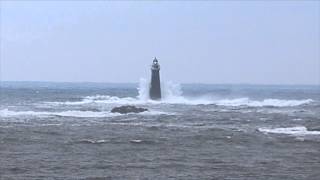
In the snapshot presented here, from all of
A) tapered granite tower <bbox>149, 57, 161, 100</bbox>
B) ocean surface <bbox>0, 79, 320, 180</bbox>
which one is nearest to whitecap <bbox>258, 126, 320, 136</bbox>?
ocean surface <bbox>0, 79, 320, 180</bbox>

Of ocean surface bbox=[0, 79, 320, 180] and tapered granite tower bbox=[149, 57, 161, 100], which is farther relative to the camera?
tapered granite tower bbox=[149, 57, 161, 100]

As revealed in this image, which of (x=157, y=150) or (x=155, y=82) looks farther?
(x=155, y=82)

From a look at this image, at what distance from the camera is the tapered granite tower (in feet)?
224

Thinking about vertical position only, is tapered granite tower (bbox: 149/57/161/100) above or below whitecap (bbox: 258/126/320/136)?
above

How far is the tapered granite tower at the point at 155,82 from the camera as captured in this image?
6838 centimetres

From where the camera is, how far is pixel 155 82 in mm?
70000

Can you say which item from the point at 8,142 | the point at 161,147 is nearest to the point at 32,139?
the point at 8,142

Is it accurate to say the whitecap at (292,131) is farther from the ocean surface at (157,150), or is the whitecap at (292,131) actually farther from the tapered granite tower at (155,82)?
the tapered granite tower at (155,82)

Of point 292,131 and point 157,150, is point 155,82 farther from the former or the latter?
point 157,150

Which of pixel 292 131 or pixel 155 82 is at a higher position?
pixel 155 82

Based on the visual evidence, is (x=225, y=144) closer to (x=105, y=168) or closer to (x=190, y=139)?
(x=190, y=139)

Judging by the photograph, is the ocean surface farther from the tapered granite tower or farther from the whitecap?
the tapered granite tower

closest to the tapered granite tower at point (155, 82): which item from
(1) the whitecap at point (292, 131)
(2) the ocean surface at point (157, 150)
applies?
(2) the ocean surface at point (157, 150)

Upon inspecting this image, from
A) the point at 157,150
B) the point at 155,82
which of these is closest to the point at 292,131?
the point at 157,150
